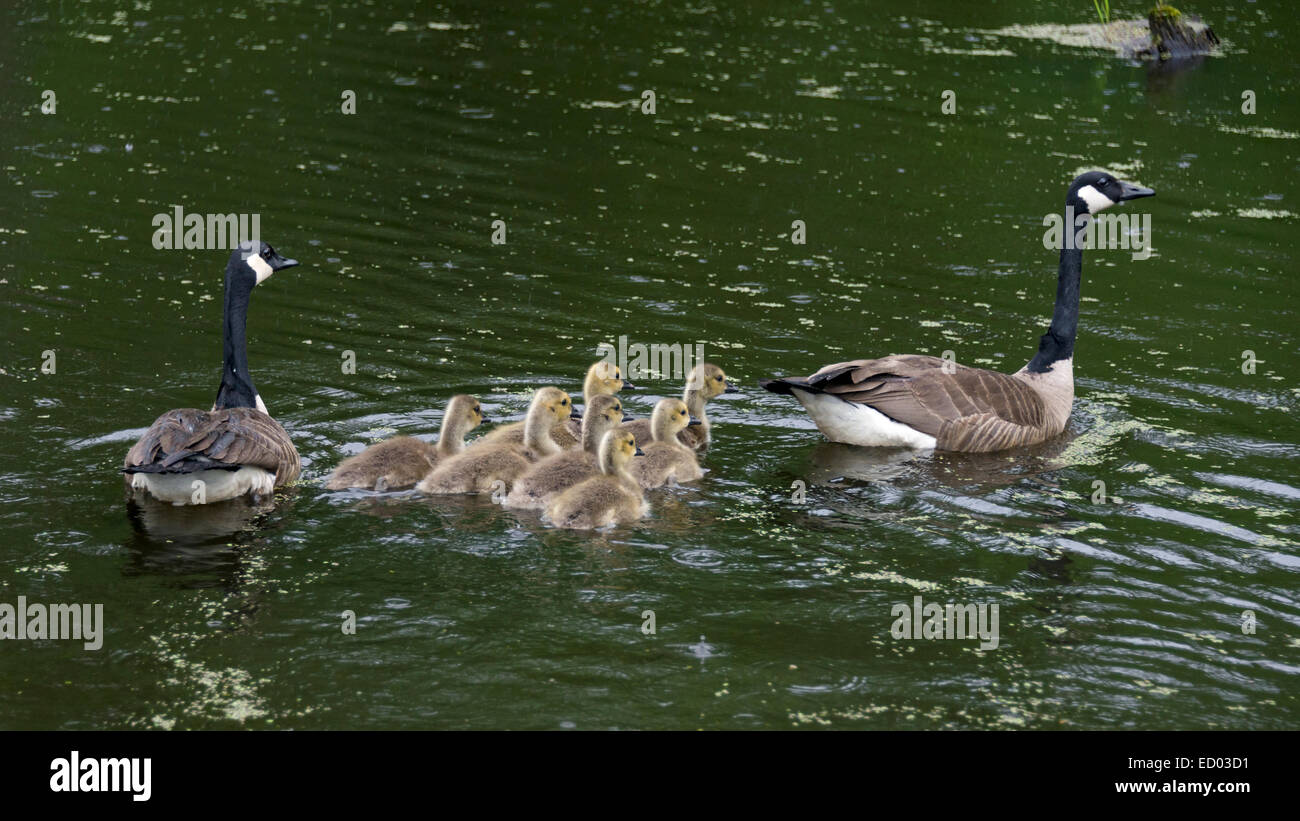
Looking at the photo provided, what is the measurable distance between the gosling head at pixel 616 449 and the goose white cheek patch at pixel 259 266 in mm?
3327

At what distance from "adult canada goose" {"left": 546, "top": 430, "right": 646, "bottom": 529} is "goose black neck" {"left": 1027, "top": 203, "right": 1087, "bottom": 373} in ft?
14.1

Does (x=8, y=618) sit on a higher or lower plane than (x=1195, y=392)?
lower

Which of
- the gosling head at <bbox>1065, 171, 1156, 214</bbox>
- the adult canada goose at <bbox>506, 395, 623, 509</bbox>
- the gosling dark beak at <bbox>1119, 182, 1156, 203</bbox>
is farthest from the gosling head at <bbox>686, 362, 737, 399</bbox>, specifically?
the gosling dark beak at <bbox>1119, 182, 1156, 203</bbox>

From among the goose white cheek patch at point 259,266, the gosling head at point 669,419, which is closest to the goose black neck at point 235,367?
the goose white cheek patch at point 259,266

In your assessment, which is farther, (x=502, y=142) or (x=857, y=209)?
(x=502, y=142)

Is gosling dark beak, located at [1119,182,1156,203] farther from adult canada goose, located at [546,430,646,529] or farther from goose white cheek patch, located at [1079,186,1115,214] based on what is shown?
adult canada goose, located at [546,430,646,529]

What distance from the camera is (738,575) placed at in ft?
29.7

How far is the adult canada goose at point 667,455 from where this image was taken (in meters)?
10.6

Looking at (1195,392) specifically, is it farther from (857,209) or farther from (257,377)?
(257,377)

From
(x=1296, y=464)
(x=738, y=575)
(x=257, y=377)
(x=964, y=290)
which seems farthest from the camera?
(x=964, y=290)

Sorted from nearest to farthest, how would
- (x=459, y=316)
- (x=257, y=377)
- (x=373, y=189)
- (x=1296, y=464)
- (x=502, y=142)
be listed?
(x=1296, y=464) → (x=257, y=377) → (x=459, y=316) → (x=373, y=189) → (x=502, y=142)

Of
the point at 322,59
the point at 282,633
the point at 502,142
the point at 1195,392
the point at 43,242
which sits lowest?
the point at 282,633

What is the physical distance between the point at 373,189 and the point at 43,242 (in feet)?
13.2

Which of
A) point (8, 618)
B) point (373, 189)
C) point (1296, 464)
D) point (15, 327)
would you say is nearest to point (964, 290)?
point (1296, 464)
